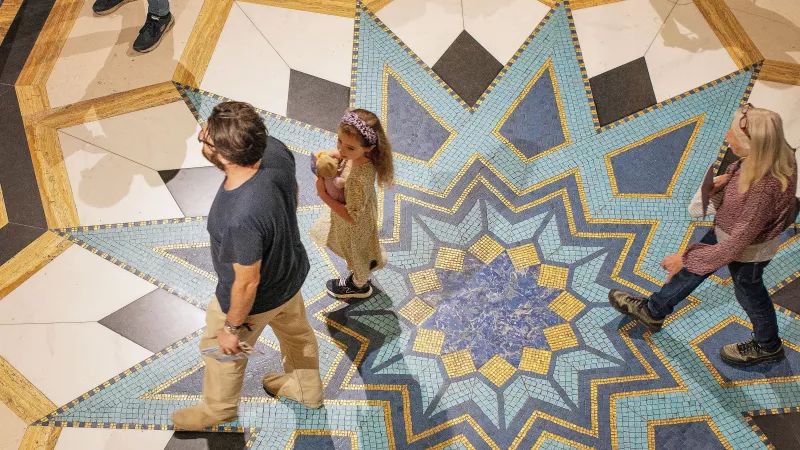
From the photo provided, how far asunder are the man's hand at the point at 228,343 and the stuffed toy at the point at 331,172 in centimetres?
75

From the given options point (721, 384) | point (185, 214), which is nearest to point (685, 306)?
point (721, 384)

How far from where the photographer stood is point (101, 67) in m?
4.74

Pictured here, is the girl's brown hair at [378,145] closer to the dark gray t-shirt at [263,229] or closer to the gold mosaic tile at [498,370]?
the dark gray t-shirt at [263,229]

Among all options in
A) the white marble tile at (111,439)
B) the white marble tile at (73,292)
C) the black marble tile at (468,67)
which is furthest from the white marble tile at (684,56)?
the white marble tile at (111,439)

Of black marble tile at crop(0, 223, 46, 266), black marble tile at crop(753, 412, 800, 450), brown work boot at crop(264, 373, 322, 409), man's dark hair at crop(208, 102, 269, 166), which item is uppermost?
man's dark hair at crop(208, 102, 269, 166)

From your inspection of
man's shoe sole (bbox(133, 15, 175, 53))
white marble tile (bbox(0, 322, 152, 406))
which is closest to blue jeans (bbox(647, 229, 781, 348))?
white marble tile (bbox(0, 322, 152, 406))

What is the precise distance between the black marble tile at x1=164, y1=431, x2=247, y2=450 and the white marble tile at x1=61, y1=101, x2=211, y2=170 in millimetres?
1661

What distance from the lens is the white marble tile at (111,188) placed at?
4.05 m

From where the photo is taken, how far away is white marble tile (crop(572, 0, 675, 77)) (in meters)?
4.73

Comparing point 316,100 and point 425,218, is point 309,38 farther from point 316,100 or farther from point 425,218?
point 425,218

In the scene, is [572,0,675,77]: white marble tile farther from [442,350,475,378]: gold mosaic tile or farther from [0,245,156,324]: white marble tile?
[0,245,156,324]: white marble tile

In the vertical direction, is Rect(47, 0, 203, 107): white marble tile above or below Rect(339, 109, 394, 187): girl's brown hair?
below

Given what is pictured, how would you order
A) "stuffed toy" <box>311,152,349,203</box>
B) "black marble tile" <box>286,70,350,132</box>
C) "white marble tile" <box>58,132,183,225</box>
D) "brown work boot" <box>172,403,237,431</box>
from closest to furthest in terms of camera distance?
"stuffed toy" <box>311,152,349,203</box> < "brown work boot" <box>172,403,237,431</box> < "white marble tile" <box>58,132,183,225</box> < "black marble tile" <box>286,70,350,132</box>

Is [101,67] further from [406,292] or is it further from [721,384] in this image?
[721,384]
